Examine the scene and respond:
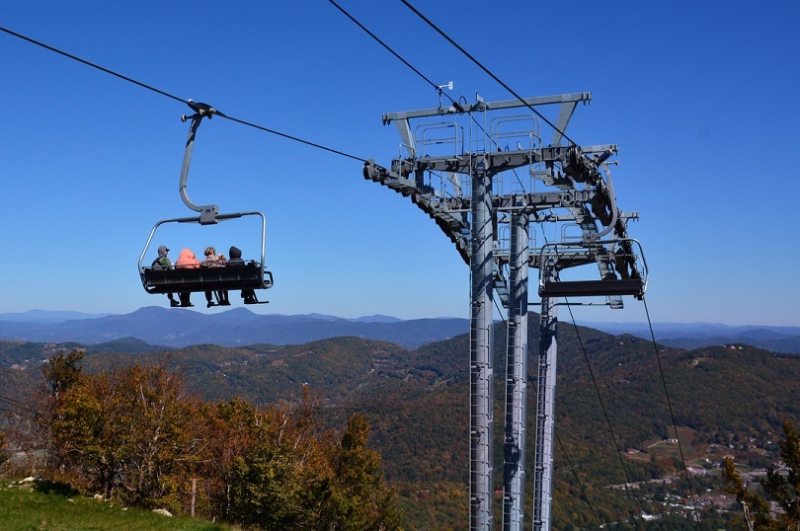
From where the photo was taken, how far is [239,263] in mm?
9539

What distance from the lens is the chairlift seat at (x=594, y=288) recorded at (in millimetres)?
13391

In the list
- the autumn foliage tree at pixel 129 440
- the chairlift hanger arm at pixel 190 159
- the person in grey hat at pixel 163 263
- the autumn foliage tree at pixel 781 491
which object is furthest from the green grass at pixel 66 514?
the autumn foliage tree at pixel 781 491

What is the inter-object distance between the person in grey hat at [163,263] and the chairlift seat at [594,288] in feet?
22.8

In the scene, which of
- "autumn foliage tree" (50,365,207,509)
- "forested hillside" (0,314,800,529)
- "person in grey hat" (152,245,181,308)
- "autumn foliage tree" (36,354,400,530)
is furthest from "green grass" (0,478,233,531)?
"forested hillside" (0,314,800,529)

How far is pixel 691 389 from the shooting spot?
181250 mm

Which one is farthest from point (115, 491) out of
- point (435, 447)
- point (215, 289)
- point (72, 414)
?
point (435, 447)

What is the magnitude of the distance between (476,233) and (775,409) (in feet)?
589

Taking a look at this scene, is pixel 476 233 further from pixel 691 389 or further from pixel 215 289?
pixel 691 389

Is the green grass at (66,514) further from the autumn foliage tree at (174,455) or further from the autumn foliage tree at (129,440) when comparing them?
the autumn foliage tree at (174,455)

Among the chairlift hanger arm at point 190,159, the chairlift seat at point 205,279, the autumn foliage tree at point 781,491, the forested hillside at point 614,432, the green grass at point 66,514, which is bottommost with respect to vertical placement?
the forested hillside at point 614,432

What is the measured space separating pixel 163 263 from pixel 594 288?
7.88m

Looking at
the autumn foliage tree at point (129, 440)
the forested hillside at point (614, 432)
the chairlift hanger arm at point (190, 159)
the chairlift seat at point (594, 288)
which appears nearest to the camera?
the chairlift hanger arm at point (190, 159)

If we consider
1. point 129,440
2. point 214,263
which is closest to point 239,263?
point 214,263

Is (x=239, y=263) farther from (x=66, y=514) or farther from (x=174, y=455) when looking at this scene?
(x=174, y=455)
